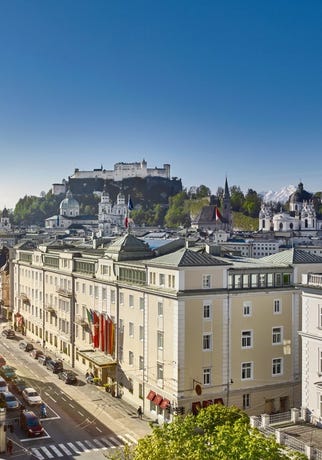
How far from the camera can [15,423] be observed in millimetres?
52500

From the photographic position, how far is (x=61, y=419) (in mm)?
54344

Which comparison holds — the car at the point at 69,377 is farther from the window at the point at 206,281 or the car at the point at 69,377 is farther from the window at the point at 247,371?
the window at the point at 206,281

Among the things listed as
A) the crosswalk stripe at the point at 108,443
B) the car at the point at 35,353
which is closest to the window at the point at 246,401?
the crosswalk stripe at the point at 108,443

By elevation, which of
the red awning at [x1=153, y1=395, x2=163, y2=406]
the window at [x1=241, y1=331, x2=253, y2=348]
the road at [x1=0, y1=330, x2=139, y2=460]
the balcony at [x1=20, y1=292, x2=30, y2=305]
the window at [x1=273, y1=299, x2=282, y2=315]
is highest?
the window at [x1=273, y1=299, x2=282, y2=315]

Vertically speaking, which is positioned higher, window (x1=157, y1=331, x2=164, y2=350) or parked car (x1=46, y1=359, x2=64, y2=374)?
window (x1=157, y1=331, x2=164, y2=350)

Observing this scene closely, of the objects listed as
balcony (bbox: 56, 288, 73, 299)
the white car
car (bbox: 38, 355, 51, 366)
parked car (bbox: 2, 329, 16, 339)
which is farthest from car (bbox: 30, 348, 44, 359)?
the white car

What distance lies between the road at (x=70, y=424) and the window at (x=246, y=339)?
1175 centimetres

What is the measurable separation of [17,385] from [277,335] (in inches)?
1088

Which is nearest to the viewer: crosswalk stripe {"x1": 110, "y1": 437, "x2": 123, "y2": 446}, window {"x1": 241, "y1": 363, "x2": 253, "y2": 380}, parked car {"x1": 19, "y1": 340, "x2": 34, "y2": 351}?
crosswalk stripe {"x1": 110, "y1": 437, "x2": 123, "y2": 446}

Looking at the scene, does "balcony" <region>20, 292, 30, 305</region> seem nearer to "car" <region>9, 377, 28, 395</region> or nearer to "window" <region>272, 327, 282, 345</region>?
"car" <region>9, 377, 28, 395</region>

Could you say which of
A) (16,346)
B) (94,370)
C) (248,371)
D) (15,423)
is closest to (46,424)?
(15,423)

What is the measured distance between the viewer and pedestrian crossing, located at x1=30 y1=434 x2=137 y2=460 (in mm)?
45562

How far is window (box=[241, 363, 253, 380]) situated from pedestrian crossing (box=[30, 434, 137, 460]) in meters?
11.2

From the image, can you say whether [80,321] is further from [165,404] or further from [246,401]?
[246,401]
